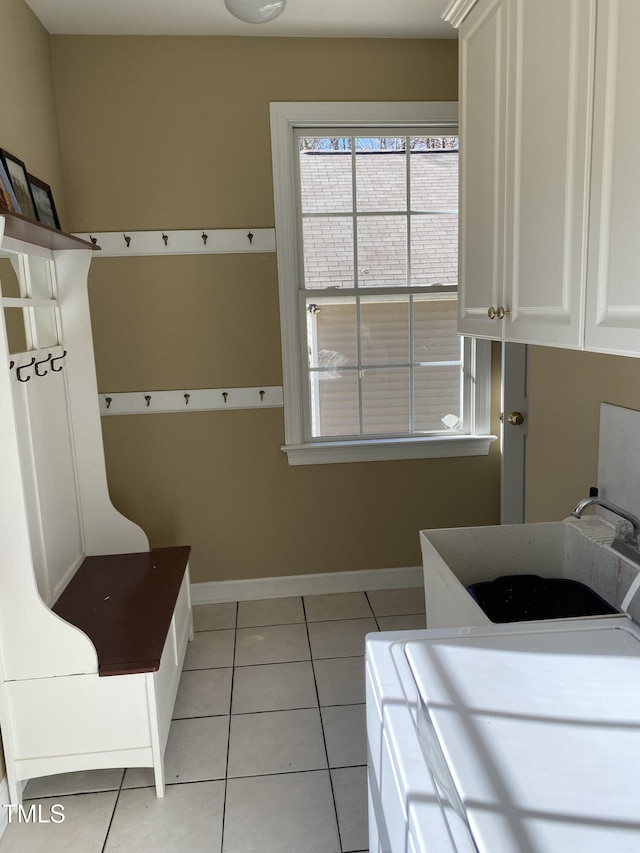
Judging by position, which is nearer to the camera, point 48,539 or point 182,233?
point 48,539

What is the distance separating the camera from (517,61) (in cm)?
154

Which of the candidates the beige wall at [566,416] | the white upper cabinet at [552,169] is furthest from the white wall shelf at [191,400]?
the white upper cabinet at [552,169]

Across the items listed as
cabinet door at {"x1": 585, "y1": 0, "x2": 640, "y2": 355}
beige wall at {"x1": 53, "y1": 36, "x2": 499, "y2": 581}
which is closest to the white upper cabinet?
cabinet door at {"x1": 585, "y1": 0, "x2": 640, "y2": 355}

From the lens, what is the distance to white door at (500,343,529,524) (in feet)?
10.5

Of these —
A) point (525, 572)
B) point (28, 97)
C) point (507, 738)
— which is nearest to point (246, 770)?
point (525, 572)

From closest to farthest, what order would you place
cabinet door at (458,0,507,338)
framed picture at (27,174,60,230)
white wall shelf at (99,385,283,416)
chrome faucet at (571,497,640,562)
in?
chrome faucet at (571,497,640,562)
cabinet door at (458,0,507,338)
framed picture at (27,174,60,230)
white wall shelf at (99,385,283,416)

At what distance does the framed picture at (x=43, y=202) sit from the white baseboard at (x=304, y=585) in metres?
1.81

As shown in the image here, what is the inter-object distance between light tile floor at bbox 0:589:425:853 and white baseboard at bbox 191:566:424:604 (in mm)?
284

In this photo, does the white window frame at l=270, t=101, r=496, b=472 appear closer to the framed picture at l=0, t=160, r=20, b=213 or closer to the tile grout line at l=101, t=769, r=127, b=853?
the framed picture at l=0, t=160, r=20, b=213

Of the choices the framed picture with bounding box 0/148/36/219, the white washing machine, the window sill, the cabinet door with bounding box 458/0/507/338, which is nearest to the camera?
the white washing machine

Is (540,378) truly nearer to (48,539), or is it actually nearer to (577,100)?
(577,100)

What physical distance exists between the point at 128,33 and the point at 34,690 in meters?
2.64

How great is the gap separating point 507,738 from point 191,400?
238 cm

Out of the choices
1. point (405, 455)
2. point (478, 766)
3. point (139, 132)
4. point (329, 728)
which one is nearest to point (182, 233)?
point (139, 132)
